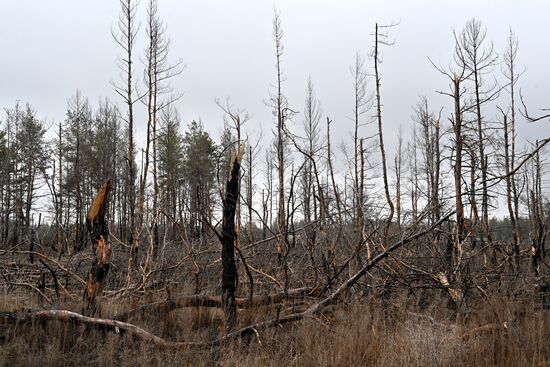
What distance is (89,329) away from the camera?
445 centimetres

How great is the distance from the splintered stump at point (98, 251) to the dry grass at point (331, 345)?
2.59 ft

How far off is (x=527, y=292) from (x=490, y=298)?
634mm

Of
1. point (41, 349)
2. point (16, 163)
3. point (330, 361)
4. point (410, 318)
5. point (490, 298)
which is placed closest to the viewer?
point (330, 361)

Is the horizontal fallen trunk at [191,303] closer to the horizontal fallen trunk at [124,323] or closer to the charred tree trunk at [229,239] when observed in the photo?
the charred tree trunk at [229,239]

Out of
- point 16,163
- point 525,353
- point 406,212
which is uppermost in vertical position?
point 16,163

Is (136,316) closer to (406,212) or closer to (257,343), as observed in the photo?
(257,343)

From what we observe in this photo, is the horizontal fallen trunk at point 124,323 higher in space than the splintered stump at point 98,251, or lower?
lower

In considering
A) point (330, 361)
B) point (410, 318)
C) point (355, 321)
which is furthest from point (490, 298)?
point (330, 361)

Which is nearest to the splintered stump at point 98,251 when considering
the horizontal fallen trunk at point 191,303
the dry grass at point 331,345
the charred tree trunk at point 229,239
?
the horizontal fallen trunk at point 191,303

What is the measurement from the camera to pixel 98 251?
17.6 ft

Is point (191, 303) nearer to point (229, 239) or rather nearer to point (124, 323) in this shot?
point (124, 323)

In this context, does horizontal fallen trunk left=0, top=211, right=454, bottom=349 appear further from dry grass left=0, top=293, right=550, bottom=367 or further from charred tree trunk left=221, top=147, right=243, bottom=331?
charred tree trunk left=221, top=147, right=243, bottom=331

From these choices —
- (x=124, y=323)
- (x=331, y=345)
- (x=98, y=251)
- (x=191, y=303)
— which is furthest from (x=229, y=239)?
(x=98, y=251)

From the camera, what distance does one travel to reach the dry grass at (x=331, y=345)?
3.65 metres
